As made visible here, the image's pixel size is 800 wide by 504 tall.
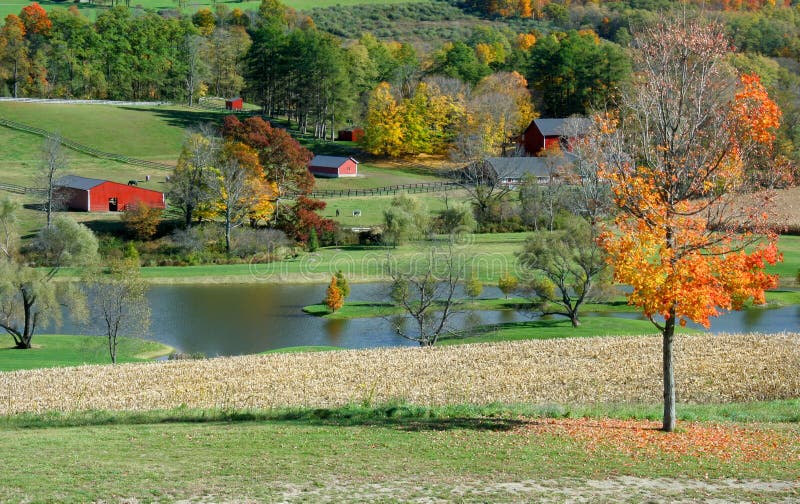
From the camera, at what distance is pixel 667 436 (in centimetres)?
2047

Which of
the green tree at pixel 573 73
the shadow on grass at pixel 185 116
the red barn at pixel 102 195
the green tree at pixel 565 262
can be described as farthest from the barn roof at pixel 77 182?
the green tree at pixel 573 73

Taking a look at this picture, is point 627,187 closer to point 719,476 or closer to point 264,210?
point 719,476

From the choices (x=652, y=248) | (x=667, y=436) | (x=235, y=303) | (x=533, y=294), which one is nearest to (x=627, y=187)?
(x=652, y=248)

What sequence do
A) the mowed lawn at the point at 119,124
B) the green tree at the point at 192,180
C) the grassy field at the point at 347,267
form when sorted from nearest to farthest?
the grassy field at the point at 347,267 → the green tree at the point at 192,180 → the mowed lawn at the point at 119,124

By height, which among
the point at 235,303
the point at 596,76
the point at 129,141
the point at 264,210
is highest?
the point at 596,76

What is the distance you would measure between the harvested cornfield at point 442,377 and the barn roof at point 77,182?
45.5 metres

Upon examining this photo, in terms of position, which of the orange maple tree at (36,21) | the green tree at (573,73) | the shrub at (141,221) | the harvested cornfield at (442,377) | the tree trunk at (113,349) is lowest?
the tree trunk at (113,349)

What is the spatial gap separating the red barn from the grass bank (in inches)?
2152

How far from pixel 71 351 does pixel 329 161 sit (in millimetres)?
54391

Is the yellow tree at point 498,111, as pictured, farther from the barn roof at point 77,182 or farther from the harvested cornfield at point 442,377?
the harvested cornfield at point 442,377

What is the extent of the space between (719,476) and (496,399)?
10.2m

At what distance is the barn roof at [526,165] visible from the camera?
283ft

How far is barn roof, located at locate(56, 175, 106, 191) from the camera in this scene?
3021 inches

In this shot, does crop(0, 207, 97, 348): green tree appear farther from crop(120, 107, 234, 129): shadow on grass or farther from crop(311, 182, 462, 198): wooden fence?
crop(120, 107, 234, 129): shadow on grass
